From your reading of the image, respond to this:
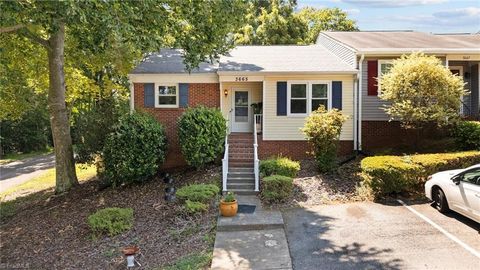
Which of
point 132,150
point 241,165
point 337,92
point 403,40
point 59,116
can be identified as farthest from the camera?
point 403,40

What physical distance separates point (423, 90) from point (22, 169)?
87.3 ft

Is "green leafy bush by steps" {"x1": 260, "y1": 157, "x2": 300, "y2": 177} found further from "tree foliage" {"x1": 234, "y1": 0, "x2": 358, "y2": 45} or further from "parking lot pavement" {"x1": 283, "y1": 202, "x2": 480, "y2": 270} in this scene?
"tree foliage" {"x1": 234, "y1": 0, "x2": 358, "y2": 45}

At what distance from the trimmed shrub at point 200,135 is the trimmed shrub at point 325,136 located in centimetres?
331

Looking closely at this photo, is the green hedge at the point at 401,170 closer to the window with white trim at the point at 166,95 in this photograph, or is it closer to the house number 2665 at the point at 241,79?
the house number 2665 at the point at 241,79

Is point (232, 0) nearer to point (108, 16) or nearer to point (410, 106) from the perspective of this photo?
point (108, 16)

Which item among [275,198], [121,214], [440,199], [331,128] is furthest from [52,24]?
[440,199]

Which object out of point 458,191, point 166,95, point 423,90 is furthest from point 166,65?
point 458,191

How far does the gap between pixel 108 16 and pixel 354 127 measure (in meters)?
10.7

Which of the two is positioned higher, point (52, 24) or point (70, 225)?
point (52, 24)

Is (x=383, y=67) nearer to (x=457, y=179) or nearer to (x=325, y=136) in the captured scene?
(x=325, y=136)

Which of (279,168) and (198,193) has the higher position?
(279,168)

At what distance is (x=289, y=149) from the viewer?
17141 millimetres

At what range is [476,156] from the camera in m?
12.8

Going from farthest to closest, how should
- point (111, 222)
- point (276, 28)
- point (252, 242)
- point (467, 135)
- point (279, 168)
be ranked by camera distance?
Answer: point (276, 28) < point (467, 135) < point (279, 168) < point (111, 222) < point (252, 242)
